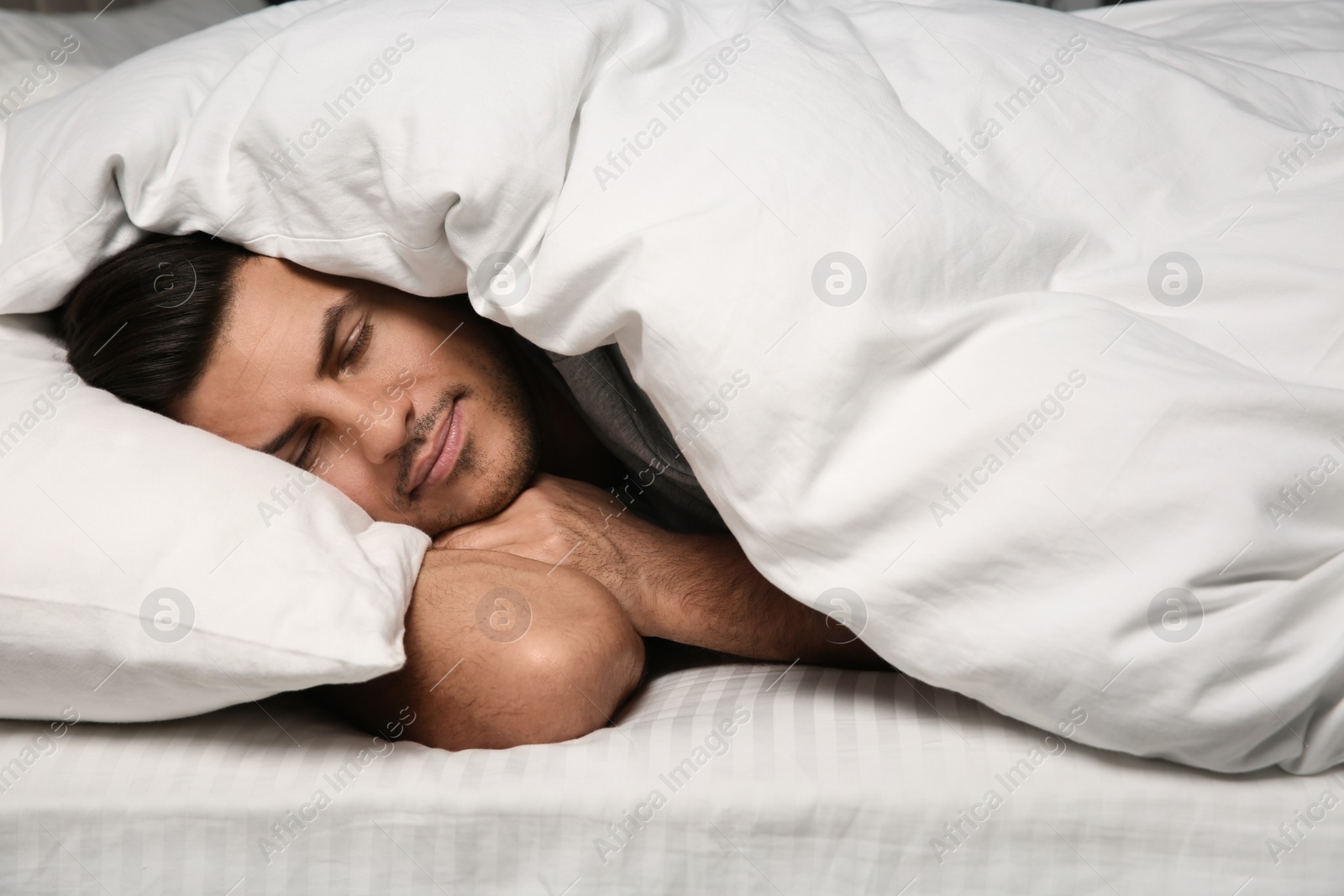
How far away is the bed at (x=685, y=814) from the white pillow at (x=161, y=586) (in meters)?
0.07

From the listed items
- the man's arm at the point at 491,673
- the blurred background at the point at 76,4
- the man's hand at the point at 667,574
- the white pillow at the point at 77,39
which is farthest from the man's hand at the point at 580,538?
the blurred background at the point at 76,4

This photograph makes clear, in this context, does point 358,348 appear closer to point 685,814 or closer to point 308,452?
point 308,452

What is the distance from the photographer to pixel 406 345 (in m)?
0.99

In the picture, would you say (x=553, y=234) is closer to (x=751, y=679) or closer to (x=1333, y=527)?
(x=751, y=679)

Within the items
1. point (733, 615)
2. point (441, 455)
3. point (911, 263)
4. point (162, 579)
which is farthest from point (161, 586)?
point (911, 263)

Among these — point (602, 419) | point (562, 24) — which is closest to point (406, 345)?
point (602, 419)

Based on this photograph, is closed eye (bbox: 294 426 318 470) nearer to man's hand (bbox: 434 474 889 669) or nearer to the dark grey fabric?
man's hand (bbox: 434 474 889 669)

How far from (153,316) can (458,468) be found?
340 mm

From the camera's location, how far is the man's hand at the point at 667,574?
86 cm

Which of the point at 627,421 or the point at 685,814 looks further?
the point at 627,421

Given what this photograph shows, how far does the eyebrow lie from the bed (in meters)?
0.33

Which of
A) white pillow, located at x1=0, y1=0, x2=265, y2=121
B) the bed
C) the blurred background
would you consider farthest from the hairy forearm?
the blurred background

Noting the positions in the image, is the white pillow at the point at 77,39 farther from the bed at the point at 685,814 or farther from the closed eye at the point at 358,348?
the bed at the point at 685,814

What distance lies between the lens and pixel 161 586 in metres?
0.68
